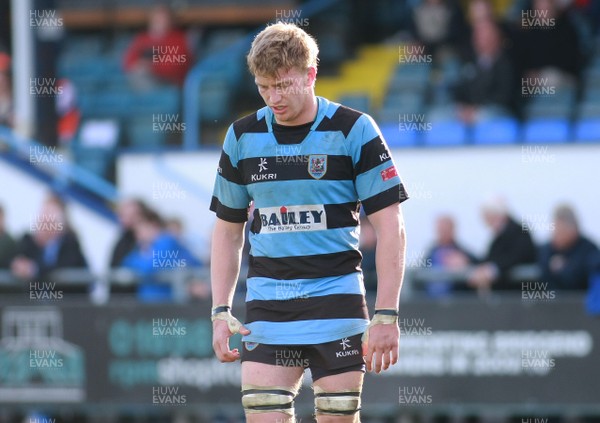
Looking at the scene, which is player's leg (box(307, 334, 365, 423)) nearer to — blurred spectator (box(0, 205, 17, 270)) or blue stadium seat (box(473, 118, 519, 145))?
blue stadium seat (box(473, 118, 519, 145))

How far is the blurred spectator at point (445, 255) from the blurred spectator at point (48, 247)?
10.6 ft

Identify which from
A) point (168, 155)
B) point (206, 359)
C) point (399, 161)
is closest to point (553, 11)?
point (399, 161)

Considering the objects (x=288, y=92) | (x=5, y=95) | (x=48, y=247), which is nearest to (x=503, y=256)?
(x=48, y=247)

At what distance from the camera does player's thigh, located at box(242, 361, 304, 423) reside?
5359mm

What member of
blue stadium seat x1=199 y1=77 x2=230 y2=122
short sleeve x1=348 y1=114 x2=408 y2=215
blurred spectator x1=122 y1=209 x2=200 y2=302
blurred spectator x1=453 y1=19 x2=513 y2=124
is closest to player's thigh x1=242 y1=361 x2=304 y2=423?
short sleeve x1=348 y1=114 x2=408 y2=215

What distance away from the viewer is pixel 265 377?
538cm

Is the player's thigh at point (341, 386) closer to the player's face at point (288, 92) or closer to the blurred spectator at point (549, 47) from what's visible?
the player's face at point (288, 92)

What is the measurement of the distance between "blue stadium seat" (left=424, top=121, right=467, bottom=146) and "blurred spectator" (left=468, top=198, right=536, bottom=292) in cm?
145

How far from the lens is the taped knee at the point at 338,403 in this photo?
5.35 meters

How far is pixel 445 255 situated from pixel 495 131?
149cm

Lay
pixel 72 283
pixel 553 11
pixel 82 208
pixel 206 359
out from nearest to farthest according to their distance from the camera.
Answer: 1. pixel 206 359
2. pixel 72 283
3. pixel 553 11
4. pixel 82 208

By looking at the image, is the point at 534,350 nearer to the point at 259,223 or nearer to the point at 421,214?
the point at 421,214

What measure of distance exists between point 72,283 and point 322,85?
438 cm

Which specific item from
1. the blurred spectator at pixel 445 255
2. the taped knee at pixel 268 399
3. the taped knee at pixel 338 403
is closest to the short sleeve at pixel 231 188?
the taped knee at pixel 268 399
